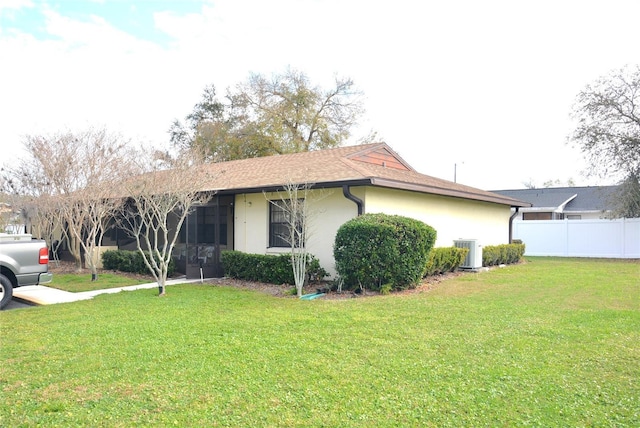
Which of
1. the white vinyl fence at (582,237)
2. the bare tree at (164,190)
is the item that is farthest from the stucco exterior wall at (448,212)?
the bare tree at (164,190)

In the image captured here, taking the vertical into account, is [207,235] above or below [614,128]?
below

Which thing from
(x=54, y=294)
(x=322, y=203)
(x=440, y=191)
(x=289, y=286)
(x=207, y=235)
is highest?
(x=440, y=191)

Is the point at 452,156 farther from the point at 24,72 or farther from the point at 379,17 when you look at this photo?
the point at 24,72

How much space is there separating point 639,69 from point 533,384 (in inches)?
853

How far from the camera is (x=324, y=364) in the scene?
5020mm

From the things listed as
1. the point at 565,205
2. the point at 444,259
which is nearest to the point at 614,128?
the point at 565,205

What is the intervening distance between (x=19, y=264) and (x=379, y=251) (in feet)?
A: 23.3

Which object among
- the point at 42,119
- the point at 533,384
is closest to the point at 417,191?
the point at 533,384

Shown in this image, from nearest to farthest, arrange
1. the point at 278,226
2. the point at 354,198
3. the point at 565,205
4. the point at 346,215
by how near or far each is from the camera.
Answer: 1. the point at 354,198
2. the point at 346,215
3. the point at 278,226
4. the point at 565,205

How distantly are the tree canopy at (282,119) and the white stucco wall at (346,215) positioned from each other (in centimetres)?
1708

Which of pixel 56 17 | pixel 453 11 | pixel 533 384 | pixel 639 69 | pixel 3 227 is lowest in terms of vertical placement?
pixel 533 384

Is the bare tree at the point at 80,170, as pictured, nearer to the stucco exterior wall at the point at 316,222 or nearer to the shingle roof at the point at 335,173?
the shingle roof at the point at 335,173

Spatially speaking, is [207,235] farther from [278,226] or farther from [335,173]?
[335,173]

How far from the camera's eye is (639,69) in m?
20.4
